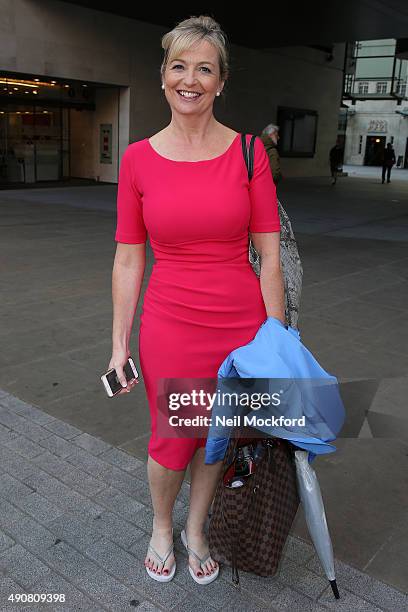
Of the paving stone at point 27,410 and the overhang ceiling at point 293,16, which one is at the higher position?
the overhang ceiling at point 293,16

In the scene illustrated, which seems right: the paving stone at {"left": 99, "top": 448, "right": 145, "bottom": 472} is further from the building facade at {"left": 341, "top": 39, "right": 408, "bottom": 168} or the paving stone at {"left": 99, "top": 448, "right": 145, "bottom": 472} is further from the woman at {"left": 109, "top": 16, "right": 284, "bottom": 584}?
the building facade at {"left": 341, "top": 39, "right": 408, "bottom": 168}

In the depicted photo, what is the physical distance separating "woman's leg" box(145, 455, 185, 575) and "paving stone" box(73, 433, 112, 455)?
Result: 1048 millimetres

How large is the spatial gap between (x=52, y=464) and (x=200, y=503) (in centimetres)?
117

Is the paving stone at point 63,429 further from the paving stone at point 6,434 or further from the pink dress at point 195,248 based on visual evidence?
the pink dress at point 195,248

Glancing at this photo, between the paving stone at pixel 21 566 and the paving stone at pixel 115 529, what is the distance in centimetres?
31

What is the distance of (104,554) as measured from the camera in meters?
2.57

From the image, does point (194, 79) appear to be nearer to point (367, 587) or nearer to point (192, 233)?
point (192, 233)

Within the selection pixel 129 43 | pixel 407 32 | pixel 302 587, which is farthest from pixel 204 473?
pixel 407 32

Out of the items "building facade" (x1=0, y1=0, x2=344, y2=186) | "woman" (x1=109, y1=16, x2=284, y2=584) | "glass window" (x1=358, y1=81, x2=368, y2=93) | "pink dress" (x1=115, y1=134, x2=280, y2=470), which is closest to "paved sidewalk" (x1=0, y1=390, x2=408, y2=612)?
"woman" (x1=109, y1=16, x2=284, y2=584)

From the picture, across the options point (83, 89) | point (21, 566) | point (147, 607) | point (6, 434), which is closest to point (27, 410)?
point (6, 434)

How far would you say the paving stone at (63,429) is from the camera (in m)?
3.62

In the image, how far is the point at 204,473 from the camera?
2.38m

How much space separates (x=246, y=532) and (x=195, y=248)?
3.26ft

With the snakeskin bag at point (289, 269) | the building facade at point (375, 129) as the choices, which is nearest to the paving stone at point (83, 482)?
the snakeskin bag at point (289, 269)
